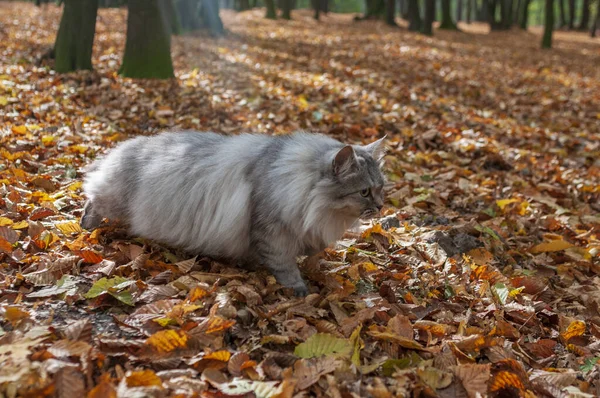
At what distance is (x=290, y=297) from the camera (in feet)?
13.8

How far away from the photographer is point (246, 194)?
13.7 feet

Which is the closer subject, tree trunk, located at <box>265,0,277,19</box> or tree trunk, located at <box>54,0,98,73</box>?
tree trunk, located at <box>54,0,98,73</box>

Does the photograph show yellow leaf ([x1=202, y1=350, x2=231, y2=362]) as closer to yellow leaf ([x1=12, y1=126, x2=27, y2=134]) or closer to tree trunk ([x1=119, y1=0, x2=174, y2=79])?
yellow leaf ([x1=12, y1=126, x2=27, y2=134])

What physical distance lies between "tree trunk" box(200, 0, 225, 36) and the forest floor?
8.87 metres

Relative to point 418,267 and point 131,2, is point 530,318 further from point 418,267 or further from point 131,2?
point 131,2

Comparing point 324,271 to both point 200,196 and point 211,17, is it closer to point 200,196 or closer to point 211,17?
point 200,196

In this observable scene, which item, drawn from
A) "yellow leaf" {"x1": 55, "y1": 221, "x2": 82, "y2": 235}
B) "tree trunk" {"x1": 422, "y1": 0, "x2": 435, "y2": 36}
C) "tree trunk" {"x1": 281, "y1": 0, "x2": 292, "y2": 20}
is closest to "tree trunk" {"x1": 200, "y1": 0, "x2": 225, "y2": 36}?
"tree trunk" {"x1": 281, "y1": 0, "x2": 292, "y2": 20}

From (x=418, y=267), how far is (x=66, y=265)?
9.89 ft

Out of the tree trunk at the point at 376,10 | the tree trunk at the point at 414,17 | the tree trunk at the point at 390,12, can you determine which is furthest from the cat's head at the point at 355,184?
the tree trunk at the point at 376,10

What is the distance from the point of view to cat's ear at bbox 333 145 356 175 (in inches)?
153

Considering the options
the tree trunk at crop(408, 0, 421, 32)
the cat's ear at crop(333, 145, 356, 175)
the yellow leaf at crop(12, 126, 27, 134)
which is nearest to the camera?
the cat's ear at crop(333, 145, 356, 175)

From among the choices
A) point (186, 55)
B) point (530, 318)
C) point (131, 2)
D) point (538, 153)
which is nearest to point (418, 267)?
point (530, 318)

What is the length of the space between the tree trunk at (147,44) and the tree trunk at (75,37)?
87cm

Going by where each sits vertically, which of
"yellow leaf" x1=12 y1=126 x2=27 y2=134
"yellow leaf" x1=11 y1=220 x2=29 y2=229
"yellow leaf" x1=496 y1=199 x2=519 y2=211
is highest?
"yellow leaf" x1=12 y1=126 x2=27 y2=134
